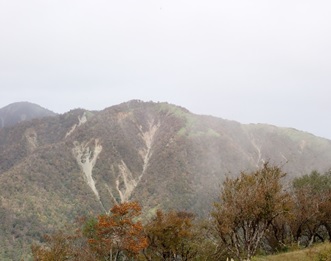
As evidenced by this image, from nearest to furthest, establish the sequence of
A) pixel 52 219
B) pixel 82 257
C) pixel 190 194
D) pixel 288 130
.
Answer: pixel 82 257, pixel 52 219, pixel 190 194, pixel 288 130

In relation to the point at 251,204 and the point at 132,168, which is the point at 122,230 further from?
the point at 132,168

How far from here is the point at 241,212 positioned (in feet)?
66.7

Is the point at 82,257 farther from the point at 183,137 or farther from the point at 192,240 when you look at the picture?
the point at 183,137

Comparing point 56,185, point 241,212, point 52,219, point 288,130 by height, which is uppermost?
point 288,130

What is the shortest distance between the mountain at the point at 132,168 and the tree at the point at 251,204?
8890cm

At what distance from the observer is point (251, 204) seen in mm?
19859

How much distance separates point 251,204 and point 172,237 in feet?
56.0

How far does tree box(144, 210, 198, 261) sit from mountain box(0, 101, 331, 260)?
74.4 metres

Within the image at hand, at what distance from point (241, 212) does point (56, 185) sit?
Result: 13187 cm

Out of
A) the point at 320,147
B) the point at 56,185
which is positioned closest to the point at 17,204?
the point at 56,185

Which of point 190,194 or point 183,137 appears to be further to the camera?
point 183,137

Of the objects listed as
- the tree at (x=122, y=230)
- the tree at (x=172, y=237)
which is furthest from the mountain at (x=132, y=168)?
the tree at (x=172, y=237)

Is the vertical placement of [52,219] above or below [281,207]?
below

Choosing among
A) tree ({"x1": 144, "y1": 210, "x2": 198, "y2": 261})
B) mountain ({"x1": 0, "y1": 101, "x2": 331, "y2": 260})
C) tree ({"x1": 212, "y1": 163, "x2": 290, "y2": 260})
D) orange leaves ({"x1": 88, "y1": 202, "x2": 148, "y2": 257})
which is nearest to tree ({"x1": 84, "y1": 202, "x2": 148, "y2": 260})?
orange leaves ({"x1": 88, "y1": 202, "x2": 148, "y2": 257})
